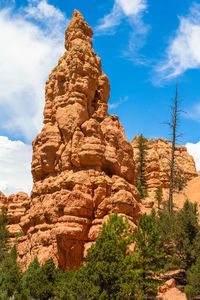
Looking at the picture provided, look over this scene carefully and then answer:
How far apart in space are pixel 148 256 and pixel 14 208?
3560 cm

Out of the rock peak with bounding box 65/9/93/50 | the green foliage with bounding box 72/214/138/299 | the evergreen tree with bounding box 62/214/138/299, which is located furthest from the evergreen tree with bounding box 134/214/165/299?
the rock peak with bounding box 65/9/93/50

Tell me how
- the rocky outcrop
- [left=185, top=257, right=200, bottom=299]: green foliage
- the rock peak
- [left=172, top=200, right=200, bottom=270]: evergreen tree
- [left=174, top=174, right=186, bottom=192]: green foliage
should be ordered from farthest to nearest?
the rocky outcrop < [left=174, top=174, right=186, bottom=192]: green foliage < the rock peak < [left=172, top=200, right=200, bottom=270]: evergreen tree < [left=185, top=257, right=200, bottom=299]: green foliage

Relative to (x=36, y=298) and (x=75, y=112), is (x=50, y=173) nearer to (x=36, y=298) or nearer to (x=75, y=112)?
(x=75, y=112)

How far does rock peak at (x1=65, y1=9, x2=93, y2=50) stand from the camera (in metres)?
26.9

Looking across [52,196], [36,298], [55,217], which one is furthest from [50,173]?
[36,298]

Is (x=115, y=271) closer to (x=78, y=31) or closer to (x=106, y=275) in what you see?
(x=106, y=275)

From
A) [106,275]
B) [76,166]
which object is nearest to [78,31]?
[76,166]

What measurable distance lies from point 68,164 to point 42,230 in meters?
5.32

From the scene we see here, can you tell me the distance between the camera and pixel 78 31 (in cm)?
2694

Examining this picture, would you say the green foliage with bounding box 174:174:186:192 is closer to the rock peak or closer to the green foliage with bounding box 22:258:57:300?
the rock peak

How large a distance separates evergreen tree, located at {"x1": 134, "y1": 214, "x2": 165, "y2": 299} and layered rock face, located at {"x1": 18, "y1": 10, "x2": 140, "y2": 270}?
285 centimetres

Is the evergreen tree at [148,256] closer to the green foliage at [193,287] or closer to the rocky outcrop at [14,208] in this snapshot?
the green foliage at [193,287]

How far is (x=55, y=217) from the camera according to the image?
68.4ft

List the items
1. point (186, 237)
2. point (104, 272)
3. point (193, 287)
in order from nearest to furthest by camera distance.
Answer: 1. point (104, 272)
2. point (193, 287)
3. point (186, 237)
